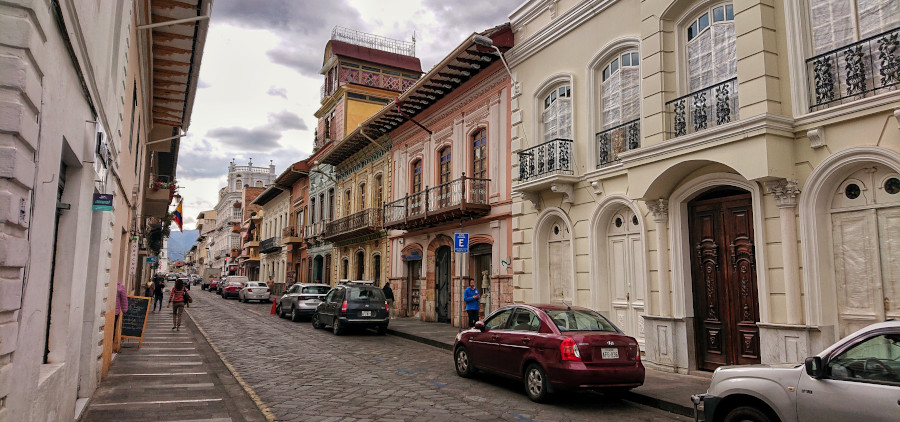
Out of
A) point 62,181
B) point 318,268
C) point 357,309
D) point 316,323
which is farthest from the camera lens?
point 318,268

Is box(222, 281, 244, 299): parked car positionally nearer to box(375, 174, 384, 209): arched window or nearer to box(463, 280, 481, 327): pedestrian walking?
box(375, 174, 384, 209): arched window

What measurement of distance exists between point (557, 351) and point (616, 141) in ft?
21.5

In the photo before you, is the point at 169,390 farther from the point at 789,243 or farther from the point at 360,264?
the point at 360,264

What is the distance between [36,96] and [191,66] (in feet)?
32.9

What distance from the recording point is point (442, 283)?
2205 cm

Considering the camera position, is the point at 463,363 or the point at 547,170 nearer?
the point at 463,363

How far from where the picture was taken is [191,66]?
13.1 m

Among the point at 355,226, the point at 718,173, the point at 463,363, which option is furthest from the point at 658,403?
the point at 355,226

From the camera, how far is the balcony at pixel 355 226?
26625mm

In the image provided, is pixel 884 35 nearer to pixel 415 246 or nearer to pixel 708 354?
pixel 708 354

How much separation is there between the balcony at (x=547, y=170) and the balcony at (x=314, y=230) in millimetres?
19370

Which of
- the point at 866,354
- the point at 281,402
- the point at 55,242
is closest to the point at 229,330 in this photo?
the point at 281,402

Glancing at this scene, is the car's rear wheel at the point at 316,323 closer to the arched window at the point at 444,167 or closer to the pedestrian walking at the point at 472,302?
the pedestrian walking at the point at 472,302

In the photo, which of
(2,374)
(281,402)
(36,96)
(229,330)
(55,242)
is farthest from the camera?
(229,330)
